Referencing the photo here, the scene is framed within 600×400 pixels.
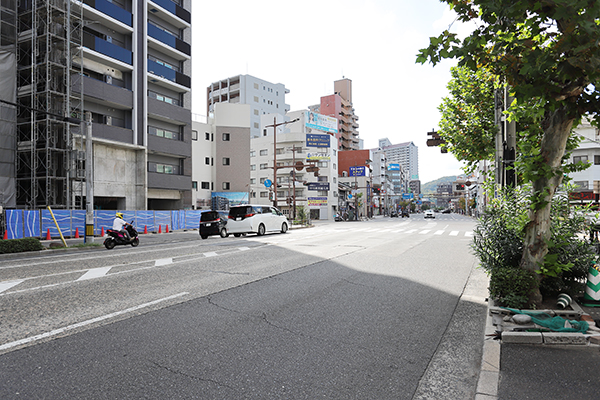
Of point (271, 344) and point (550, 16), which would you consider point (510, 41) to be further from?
point (271, 344)

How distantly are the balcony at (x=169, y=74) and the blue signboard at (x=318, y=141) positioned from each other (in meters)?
32.2

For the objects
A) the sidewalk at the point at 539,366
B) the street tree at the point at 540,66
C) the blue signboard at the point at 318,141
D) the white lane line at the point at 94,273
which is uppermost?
the blue signboard at the point at 318,141

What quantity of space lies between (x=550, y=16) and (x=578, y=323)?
3.68 metres

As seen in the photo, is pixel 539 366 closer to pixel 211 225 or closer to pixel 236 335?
pixel 236 335

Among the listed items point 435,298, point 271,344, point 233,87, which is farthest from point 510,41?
point 233,87

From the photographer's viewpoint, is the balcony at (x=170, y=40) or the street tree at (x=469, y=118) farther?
the balcony at (x=170, y=40)

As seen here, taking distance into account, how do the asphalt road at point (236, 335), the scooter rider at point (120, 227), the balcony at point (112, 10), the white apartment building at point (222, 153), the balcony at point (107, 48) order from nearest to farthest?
1. the asphalt road at point (236, 335)
2. the scooter rider at point (120, 227)
3. the balcony at point (107, 48)
4. the balcony at point (112, 10)
5. the white apartment building at point (222, 153)

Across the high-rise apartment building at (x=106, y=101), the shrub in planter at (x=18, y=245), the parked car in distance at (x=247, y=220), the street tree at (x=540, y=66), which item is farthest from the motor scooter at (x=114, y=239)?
the street tree at (x=540, y=66)

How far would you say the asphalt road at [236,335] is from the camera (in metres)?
3.12

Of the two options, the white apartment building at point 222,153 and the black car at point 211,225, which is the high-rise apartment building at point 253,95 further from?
the black car at point 211,225

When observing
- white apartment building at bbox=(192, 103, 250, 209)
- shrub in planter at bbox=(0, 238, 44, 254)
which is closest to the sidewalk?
shrub in planter at bbox=(0, 238, 44, 254)

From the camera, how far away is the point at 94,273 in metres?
8.32

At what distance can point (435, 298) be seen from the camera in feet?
21.3

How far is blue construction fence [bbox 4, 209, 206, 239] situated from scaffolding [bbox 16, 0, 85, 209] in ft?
9.62
